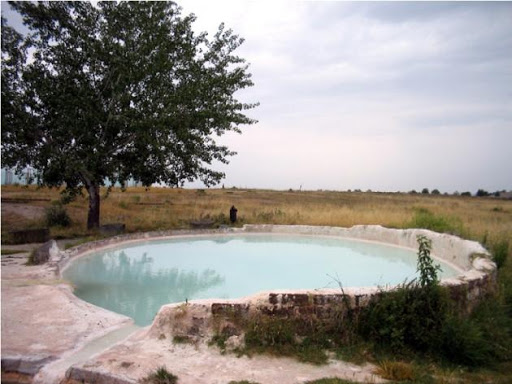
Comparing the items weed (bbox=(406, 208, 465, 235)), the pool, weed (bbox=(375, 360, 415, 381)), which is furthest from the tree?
weed (bbox=(375, 360, 415, 381))

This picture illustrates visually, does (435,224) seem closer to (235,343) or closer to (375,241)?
(375,241)

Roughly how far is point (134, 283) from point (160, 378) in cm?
524

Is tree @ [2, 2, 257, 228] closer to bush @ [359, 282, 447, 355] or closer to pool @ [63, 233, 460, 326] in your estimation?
pool @ [63, 233, 460, 326]

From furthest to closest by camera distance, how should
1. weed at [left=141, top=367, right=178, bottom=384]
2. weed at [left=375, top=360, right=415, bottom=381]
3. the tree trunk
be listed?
the tree trunk, weed at [left=375, top=360, right=415, bottom=381], weed at [left=141, top=367, right=178, bottom=384]

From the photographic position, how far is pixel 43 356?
4395mm

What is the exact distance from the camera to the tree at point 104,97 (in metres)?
12.7

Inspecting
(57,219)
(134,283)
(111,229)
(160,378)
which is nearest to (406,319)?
(160,378)

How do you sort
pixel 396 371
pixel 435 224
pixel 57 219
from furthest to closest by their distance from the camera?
pixel 57 219
pixel 435 224
pixel 396 371

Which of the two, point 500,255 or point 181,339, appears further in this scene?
point 500,255

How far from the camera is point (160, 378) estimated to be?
397 centimetres

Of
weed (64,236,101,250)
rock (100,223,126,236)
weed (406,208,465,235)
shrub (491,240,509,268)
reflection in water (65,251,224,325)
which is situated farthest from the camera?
rock (100,223,126,236)

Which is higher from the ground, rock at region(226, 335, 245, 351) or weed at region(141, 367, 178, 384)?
rock at region(226, 335, 245, 351)

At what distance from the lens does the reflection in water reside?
7.27 m

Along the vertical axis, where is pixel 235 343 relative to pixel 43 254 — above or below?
below
